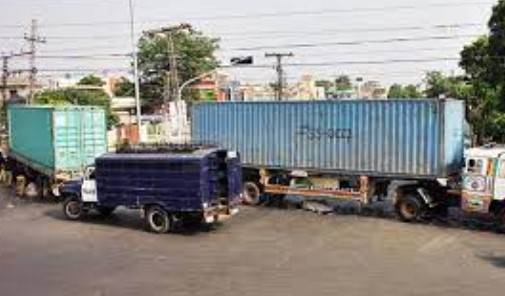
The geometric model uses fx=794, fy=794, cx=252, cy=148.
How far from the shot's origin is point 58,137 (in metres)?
26.1

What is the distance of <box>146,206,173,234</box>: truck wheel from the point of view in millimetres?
20062

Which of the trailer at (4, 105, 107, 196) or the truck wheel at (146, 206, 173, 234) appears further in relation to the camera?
the trailer at (4, 105, 107, 196)

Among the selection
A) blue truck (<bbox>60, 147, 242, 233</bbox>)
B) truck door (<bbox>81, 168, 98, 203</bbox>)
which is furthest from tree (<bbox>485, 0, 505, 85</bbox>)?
truck door (<bbox>81, 168, 98, 203</bbox>)

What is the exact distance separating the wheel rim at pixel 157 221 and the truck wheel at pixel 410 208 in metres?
6.36

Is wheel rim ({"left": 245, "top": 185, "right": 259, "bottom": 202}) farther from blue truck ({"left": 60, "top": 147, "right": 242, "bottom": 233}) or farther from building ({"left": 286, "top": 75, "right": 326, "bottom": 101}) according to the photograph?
building ({"left": 286, "top": 75, "right": 326, "bottom": 101})

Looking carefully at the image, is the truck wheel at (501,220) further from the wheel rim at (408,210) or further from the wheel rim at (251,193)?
the wheel rim at (251,193)

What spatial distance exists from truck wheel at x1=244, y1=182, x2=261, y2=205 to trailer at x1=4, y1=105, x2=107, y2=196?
5.56 m

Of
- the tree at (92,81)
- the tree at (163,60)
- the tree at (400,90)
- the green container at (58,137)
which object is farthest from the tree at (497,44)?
the tree at (400,90)

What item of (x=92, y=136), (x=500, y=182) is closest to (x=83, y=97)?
(x=92, y=136)

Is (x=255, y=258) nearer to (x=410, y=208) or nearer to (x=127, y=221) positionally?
(x=410, y=208)

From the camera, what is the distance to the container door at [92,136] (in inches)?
1062

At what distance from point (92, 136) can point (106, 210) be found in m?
5.59

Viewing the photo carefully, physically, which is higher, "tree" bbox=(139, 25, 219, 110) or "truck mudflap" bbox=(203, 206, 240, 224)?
"tree" bbox=(139, 25, 219, 110)

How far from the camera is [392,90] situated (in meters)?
132
